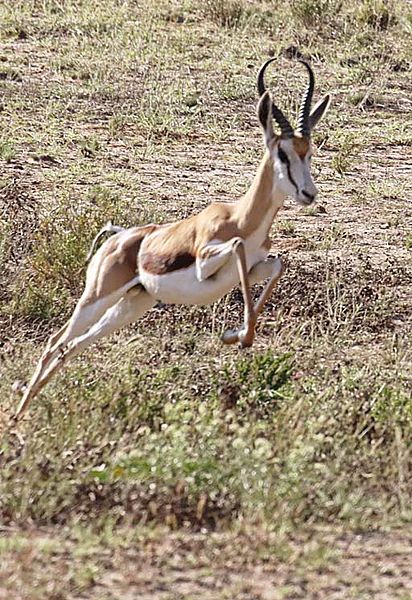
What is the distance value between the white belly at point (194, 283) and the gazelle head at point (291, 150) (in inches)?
16.2

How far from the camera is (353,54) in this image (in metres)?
18.7

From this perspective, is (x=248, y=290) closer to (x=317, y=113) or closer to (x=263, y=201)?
(x=263, y=201)

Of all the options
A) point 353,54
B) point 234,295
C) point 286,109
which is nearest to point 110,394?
point 234,295

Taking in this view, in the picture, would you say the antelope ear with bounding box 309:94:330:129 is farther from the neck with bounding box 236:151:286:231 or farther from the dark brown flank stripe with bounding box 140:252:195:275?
the dark brown flank stripe with bounding box 140:252:195:275

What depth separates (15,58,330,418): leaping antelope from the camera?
7176mm

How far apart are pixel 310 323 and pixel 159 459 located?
3312mm

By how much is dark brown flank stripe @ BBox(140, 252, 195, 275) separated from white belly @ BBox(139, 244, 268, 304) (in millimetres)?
22

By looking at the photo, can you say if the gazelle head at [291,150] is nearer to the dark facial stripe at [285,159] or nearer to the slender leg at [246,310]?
the dark facial stripe at [285,159]

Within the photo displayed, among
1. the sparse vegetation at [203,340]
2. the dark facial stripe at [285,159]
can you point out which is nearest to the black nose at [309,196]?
the dark facial stripe at [285,159]

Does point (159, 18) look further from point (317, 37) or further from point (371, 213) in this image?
point (371, 213)

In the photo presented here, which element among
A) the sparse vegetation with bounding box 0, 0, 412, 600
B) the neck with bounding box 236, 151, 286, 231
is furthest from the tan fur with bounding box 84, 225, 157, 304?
the neck with bounding box 236, 151, 286, 231

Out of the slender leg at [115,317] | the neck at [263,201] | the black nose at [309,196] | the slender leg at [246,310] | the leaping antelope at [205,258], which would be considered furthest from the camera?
the slender leg at [115,317]

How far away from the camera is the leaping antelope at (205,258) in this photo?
23.5 feet

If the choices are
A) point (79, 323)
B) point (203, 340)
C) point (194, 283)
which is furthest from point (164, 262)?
point (203, 340)
